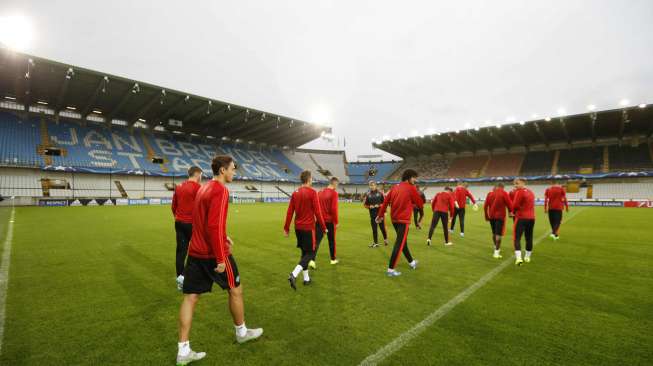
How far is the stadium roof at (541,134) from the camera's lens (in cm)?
3612

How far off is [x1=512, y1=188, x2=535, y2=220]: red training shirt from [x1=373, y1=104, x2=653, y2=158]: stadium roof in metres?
39.6

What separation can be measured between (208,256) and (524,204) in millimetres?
6980

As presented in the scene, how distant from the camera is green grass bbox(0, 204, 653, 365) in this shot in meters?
3.12

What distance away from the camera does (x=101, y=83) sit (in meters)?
30.8

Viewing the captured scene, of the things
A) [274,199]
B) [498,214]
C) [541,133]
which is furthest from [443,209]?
[541,133]

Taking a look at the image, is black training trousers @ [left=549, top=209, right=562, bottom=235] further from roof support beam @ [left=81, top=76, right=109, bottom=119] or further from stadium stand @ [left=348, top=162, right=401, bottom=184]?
stadium stand @ [left=348, top=162, right=401, bottom=184]

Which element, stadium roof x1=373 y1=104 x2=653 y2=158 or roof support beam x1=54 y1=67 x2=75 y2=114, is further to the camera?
stadium roof x1=373 y1=104 x2=653 y2=158

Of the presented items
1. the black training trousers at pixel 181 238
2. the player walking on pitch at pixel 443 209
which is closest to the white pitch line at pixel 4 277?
the black training trousers at pixel 181 238

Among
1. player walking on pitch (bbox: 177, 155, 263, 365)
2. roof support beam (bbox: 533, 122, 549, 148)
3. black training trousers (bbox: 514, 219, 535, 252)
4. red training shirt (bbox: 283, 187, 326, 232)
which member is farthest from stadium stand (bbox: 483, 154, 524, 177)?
player walking on pitch (bbox: 177, 155, 263, 365)

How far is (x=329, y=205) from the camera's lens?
6.74m

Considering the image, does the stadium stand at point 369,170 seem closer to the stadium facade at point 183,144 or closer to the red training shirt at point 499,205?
the stadium facade at point 183,144

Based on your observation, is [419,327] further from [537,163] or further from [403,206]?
[537,163]

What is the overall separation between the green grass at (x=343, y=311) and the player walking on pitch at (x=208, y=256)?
1.46ft

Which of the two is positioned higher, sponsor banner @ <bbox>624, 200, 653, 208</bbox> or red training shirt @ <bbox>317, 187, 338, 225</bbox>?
red training shirt @ <bbox>317, 187, 338, 225</bbox>
